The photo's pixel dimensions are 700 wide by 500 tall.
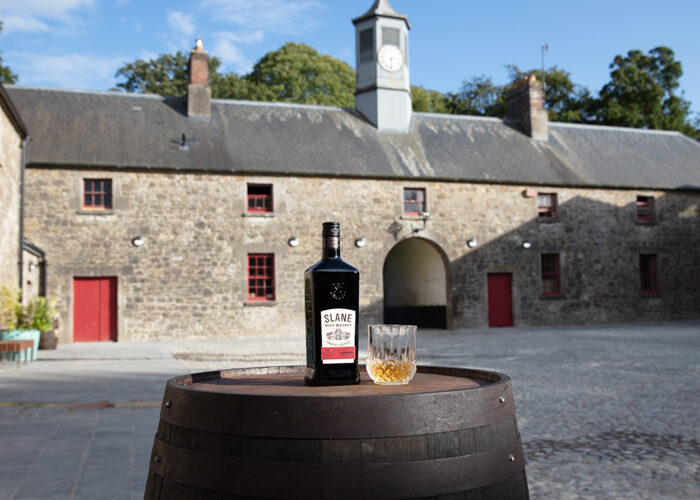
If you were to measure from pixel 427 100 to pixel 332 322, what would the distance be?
35.0 meters

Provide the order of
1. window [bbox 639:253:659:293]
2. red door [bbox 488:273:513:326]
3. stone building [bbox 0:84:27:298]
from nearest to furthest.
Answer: stone building [bbox 0:84:27:298] → red door [bbox 488:273:513:326] → window [bbox 639:253:659:293]

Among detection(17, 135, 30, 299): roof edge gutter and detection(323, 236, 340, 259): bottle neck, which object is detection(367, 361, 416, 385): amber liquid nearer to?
detection(323, 236, 340, 259): bottle neck

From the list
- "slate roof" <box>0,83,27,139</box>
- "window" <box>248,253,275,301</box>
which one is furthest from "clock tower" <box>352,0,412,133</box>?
"slate roof" <box>0,83,27,139</box>

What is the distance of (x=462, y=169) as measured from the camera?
64.5ft

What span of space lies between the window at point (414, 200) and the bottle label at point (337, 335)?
675 inches

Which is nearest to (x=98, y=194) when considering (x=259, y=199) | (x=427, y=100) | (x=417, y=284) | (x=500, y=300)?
(x=259, y=199)

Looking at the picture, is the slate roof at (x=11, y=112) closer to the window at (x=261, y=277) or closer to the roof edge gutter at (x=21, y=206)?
the roof edge gutter at (x=21, y=206)

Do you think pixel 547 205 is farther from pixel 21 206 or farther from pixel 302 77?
pixel 302 77

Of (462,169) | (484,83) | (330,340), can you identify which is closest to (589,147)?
(462,169)

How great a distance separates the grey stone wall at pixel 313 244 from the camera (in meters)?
16.5

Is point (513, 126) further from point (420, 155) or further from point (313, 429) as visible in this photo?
point (313, 429)

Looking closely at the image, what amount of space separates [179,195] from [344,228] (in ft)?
14.8

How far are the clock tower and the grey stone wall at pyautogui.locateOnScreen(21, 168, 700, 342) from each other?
9.59 feet

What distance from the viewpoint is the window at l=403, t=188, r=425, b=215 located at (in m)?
19.1
